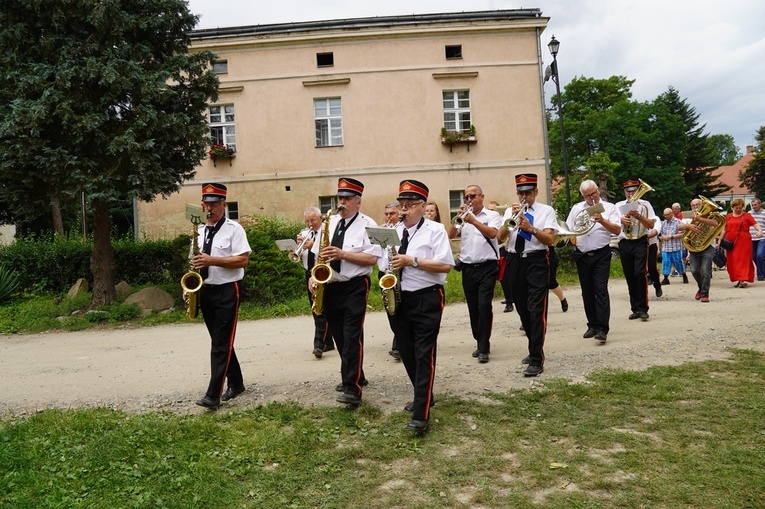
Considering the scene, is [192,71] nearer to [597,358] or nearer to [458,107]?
[597,358]

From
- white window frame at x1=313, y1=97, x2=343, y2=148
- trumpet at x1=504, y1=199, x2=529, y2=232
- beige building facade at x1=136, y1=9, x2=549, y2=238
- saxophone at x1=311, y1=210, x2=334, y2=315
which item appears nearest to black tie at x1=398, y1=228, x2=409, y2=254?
saxophone at x1=311, y1=210, x2=334, y2=315

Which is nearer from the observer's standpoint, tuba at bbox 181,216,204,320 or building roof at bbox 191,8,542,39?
tuba at bbox 181,216,204,320

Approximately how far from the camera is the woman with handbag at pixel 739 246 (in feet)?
41.8

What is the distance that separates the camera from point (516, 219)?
6.52 meters

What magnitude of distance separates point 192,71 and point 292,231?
6.17m

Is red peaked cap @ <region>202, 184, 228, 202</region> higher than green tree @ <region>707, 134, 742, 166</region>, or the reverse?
green tree @ <region>707, 134, 742, 166</region>

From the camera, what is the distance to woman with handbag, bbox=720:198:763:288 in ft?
41.8

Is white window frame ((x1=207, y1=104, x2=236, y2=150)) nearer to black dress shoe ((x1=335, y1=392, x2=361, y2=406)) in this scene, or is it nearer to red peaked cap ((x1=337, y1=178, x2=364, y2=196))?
red peaked cap ((x1=337, y1=178, x2=364, y2=196))

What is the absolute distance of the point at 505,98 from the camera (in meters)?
23.4

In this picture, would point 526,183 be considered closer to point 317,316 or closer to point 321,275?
point 321,275

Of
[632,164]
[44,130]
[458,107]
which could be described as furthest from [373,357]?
[632,164]

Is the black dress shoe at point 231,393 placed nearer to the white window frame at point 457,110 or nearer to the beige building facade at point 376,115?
the beige building facade at point 376,115

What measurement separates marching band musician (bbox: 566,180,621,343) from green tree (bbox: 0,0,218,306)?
8354 mm

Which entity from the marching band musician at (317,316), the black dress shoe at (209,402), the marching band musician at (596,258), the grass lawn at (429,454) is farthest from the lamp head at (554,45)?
the black dress shoe at (209,402)
